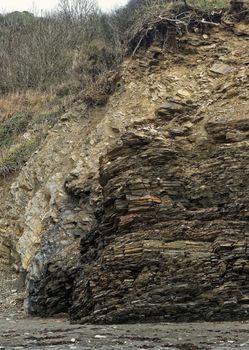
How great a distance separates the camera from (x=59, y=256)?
16703 millimetres

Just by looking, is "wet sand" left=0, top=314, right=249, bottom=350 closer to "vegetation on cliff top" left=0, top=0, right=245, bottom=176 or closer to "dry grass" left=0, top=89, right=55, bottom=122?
"vegetation on cliff top" left=0, top=0, right=245, bottom=176

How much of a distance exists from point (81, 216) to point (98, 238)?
10.6 ft

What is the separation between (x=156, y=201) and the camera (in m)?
13.8

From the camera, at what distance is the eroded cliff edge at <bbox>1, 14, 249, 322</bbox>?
1210cm

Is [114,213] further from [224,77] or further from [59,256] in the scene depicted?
[224,77]

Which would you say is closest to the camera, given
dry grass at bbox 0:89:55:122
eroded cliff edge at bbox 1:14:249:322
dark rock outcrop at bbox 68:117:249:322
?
dark rock outcrop at bbox 68:117:249:322

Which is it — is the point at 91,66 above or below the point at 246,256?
above

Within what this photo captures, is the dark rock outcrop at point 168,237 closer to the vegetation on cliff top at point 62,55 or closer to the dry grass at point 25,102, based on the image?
the vegetation on cliff top at point 62,55

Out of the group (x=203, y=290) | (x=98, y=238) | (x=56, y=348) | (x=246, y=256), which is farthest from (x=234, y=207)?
(x=56, y=348)

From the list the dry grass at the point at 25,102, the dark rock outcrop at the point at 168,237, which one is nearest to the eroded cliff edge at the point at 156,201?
the dark rock outcrop at the point at 168,237

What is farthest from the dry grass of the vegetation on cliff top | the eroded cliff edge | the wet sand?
the wet sand

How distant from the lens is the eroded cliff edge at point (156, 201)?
39.7 feet

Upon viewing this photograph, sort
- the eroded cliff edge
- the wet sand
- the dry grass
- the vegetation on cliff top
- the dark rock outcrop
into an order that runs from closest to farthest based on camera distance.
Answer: the wet sand, the dark rock outcrop, the eroded cliff edge, the vegetation on cliff top, the dry grass

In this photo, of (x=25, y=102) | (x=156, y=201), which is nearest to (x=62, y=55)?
(x=25, y=102)
